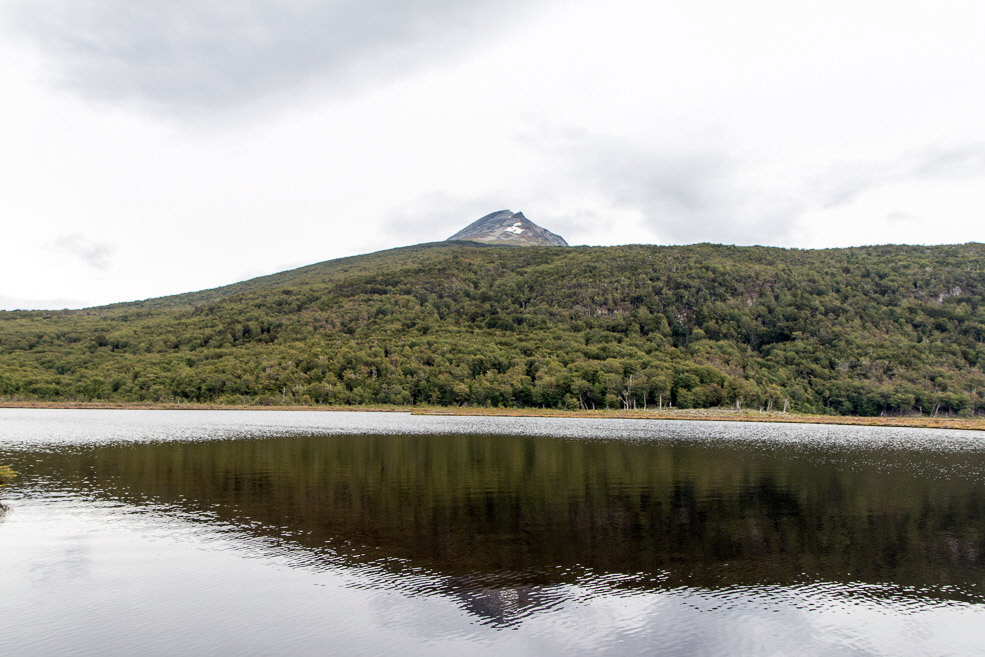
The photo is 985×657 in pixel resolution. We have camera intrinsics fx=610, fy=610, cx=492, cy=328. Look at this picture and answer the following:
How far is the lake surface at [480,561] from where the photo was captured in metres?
13.7

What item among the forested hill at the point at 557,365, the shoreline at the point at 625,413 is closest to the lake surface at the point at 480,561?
the shoreline at the point at 625,413

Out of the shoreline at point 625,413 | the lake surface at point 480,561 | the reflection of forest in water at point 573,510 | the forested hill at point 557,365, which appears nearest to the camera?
the lake surface at point 480,561

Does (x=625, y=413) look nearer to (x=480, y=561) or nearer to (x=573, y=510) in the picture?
(x=573, y=510)

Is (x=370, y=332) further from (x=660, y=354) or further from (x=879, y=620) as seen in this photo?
(x=879, y=620)

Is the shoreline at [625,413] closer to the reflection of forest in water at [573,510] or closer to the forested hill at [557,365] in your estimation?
the forested hill at [557,365]

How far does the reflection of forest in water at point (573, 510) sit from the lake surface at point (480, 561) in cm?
14

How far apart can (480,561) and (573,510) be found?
345 inches

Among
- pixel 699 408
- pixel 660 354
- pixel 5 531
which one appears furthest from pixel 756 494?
pixel 660 354

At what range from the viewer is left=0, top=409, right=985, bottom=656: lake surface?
13.7 metres

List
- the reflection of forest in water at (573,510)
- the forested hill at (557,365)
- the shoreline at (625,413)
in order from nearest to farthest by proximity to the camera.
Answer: the reflection of forest in water at (573,510) < the shoreline at (625,413) < the forested hill at (557,365)

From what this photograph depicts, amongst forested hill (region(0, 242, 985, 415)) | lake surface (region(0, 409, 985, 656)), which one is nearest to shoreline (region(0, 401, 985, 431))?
forested hill (region(0, 242, 985, 415))

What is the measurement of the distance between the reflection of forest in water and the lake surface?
14 centimetres

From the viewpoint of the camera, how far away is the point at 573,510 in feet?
87.1

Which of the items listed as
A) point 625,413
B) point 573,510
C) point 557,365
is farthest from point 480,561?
point 557,365
